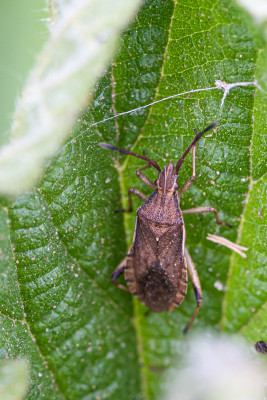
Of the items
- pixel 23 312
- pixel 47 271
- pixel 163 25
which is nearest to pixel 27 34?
pixel 163 25

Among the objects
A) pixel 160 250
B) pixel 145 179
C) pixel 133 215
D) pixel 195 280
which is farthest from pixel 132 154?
pixel 195 280

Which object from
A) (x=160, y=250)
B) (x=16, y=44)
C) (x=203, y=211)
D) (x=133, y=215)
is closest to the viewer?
(x=16, y=44)

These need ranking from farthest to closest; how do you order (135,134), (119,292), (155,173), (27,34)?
(119,292) → (155,173) → (135,134) → (27,34)

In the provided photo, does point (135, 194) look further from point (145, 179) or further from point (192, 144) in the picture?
point (192, 144)

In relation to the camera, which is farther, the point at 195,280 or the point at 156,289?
the point at 195,280

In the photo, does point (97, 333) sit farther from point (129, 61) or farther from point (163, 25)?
point (163, 25)

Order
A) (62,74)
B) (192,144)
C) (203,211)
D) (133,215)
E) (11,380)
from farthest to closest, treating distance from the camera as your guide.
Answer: (133,215)
(203,211)
(192,144)
(11,380)
(62,74)

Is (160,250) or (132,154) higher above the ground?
(132,154)
